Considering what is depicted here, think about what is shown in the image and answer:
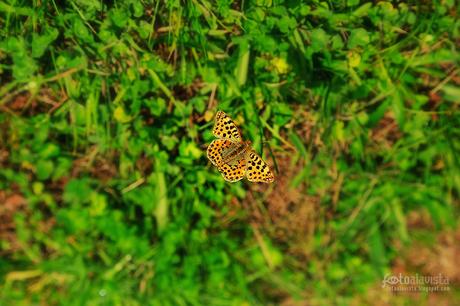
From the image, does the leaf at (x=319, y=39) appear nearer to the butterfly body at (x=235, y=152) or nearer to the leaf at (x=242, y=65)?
the leaf at (x=242, y=65)

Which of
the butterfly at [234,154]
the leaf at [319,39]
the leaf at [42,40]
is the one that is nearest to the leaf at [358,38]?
the leaf at [319,39]

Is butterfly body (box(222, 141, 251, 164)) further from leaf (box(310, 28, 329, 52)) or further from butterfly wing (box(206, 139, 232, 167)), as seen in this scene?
leaf (box(310, 28, 329, 52))

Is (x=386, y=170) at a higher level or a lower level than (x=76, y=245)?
higher

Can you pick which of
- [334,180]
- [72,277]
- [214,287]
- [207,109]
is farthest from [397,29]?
[72,277]

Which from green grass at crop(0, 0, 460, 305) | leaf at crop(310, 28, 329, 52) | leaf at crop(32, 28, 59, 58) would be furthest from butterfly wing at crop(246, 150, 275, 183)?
leaf at crop(32, 28, 59, 58)

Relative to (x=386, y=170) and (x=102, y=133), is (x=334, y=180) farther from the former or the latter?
(x=102, y=133)

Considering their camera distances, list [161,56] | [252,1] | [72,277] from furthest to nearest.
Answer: [72,277], [161,56], [252,1]

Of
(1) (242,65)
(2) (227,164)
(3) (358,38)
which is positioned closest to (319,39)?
(3) (358,38)

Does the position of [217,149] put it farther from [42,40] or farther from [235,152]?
[42,40]
